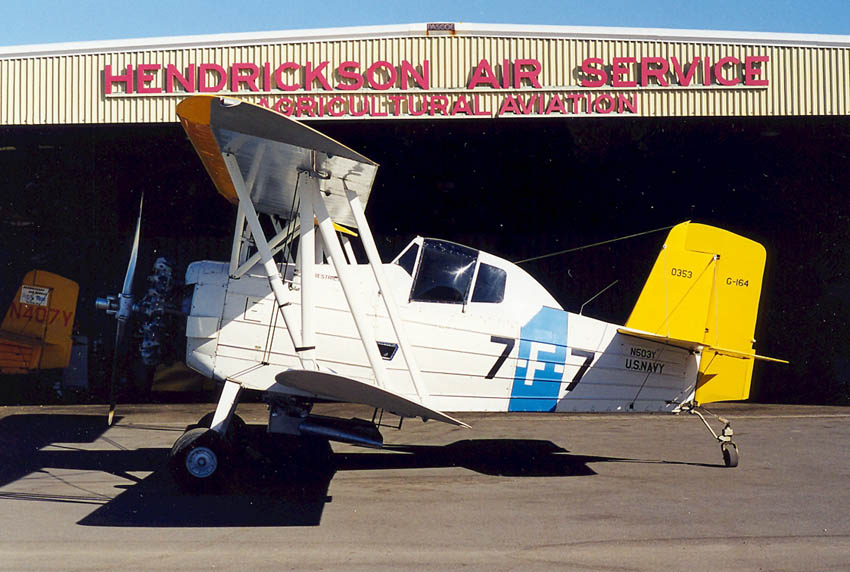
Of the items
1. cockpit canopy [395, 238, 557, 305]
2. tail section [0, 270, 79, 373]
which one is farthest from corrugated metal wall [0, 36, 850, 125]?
cockpit canopy [395, 238, 557, 305]

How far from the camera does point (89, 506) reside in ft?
20.6

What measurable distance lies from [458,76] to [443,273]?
18.0 ft

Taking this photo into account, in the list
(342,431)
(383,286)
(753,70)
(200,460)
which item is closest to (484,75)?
(753,70)

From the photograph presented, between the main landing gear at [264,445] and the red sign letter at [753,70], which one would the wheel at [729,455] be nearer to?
the main landing gear at [264,445]

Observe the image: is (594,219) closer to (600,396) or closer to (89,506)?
(600,396)

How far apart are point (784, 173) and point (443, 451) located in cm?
1043

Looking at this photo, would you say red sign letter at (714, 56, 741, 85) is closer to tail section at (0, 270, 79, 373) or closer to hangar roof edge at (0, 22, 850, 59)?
hangar roof edge at (0, 22, 850, 59)

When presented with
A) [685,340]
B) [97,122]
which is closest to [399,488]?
[685,340]

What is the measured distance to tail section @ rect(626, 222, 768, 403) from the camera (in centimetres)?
804

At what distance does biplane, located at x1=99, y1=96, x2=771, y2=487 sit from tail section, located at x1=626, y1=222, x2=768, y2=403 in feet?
0.05

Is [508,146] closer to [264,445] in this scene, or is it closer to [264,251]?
[264,445]

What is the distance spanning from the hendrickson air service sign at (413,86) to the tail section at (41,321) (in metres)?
3.38

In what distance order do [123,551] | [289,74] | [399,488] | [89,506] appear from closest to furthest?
1. [123,551]
2. [89,506]
3. [399,488]
4. [289,74]

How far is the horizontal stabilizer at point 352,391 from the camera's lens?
5953 millimetres
